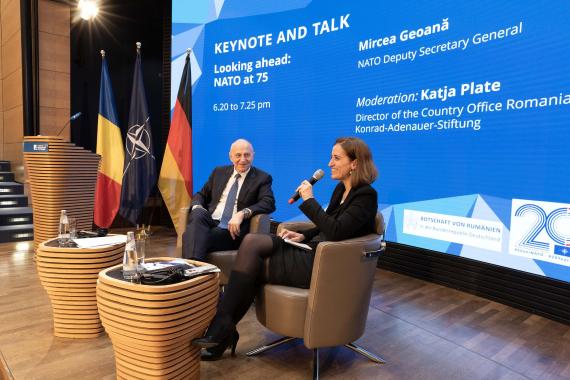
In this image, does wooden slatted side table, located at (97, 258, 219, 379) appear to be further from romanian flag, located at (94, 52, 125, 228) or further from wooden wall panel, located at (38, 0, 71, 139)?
wooden wall panel, located at (38, 0, 71, 139)

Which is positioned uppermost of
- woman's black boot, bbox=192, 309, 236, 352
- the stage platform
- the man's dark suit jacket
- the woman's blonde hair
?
the woman's blonde hair

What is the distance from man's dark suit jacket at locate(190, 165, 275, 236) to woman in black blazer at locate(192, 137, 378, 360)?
72 cm

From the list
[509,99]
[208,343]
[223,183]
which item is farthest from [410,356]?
[509,99]

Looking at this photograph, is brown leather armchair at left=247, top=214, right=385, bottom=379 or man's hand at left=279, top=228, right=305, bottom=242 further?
man's hand at left=279, top=228, right=305, bottom=242

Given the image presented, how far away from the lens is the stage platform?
2.01 m

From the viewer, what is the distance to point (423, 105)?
3441 millimetres

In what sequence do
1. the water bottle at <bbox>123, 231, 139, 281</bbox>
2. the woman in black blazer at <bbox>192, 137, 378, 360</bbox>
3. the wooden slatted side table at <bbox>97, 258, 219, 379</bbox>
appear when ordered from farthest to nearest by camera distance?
the woman in black blazer at <bbox>192, 137, 378, 360</bbox>
the water bottle at <bbox>123, 231, 139, 281</bbox>
the wooden slatted side table at <bbox>97, 258, 219, 379</bbox>

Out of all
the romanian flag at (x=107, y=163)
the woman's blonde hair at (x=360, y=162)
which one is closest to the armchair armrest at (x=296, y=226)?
the woman's blonde hair at (x=360, y=162)

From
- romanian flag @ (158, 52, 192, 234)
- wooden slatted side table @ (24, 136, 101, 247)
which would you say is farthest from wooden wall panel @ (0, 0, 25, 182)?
romanian flag @ (158, 52, 192, 234)

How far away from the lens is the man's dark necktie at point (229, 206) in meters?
2.94

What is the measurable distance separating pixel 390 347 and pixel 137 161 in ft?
12.1

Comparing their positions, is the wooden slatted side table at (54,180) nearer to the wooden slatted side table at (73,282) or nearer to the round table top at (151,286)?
the wooden slatted side table at (73,282)

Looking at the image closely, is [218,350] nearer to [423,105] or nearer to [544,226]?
[544,226]

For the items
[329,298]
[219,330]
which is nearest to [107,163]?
[219,330]
